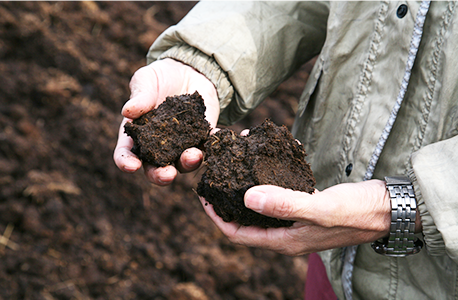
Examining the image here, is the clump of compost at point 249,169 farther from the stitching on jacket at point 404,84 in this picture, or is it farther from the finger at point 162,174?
the stitching on jacket at point 404,84

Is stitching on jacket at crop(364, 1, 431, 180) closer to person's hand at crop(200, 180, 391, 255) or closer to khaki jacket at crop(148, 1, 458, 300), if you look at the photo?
khaki jacket at crop(148, 1, 458, 300)

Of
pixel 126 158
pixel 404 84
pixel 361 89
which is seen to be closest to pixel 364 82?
pixel 361 89

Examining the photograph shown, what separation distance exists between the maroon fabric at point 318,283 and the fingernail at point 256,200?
89cm

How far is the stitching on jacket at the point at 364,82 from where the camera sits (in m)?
1.48

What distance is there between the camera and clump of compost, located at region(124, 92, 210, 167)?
1.60 metres

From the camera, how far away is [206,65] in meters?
1.81

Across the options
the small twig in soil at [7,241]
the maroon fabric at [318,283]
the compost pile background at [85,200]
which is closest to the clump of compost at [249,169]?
the maroon fabric at [318,283]

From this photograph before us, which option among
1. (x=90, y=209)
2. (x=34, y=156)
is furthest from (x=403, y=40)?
(x=34, y=156)

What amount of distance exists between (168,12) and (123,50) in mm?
750

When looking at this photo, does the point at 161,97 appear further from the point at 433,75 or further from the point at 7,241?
the point at 7,241

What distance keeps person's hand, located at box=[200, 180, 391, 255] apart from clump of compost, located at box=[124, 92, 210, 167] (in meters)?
0.38

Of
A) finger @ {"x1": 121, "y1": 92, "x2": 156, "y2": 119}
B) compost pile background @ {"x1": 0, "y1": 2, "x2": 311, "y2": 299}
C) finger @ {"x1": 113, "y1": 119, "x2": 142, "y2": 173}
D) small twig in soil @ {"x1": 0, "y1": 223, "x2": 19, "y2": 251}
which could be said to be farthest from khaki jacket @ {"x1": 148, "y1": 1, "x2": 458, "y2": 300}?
small twig in soil @ {"x1": 0, "y1": 223, "x2": 19, "y2": 251}

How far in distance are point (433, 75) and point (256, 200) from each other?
784mm

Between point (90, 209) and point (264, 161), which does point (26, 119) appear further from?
point (264, 161)
